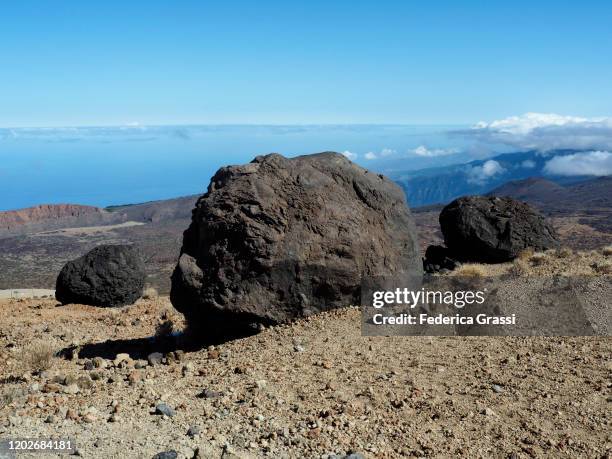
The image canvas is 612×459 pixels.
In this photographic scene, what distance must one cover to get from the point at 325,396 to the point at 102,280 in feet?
47.3

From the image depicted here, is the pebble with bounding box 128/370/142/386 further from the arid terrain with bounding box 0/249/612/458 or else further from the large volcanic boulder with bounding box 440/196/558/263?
the large volcanic boulder with bounding box 440/196/558/263

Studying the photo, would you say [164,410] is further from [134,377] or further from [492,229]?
[492,229]

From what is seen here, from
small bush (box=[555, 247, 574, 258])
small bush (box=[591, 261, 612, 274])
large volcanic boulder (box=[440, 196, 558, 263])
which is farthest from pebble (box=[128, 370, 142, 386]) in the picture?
small bush (box=[555, 247, 574, 258])

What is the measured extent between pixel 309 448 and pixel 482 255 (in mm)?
15145

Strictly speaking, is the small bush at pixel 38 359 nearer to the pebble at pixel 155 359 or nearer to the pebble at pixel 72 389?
the pebble at pixel 155 359

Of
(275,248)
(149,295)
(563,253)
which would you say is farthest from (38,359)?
(563,253)

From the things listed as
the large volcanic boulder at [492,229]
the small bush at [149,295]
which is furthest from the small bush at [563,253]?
the small bush at [149,295]

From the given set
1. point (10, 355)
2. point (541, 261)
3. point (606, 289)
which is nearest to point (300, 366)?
point (10, 355)

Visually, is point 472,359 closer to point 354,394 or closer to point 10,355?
point 354,394

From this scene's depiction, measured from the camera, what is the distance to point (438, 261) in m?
20.3

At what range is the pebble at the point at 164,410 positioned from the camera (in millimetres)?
6676

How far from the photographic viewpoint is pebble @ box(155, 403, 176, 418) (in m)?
6.68

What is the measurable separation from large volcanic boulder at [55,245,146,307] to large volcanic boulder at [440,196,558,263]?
34.8 feet

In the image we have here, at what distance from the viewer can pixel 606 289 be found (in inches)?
488
